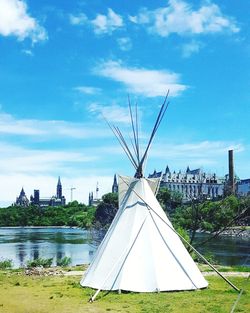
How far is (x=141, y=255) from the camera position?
13414mm

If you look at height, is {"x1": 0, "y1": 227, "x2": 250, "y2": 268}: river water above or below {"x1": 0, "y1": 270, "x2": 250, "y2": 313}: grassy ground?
below

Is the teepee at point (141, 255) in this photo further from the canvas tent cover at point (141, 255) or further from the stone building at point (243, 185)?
the stone building at point (243, 185)

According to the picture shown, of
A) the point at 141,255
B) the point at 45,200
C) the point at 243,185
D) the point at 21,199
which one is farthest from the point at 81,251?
the point at 21,199

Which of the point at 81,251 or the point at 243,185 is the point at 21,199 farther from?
the point at 81,251

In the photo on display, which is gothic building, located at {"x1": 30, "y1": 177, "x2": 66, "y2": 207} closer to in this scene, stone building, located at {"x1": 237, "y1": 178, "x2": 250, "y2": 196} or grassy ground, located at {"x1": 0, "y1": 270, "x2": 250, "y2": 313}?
stone building, located at {"x1": 237, "y1": 178, "x2": 250, "y2": 196}

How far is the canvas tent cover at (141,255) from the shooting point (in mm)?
12969

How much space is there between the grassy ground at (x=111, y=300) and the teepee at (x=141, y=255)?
35 centimetres

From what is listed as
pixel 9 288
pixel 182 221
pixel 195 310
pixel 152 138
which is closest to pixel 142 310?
pixel 195 310

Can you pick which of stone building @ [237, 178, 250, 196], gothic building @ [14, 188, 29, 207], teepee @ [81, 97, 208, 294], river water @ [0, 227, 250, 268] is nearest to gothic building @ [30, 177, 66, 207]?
gothic building @ [14, 188, 29, 207]

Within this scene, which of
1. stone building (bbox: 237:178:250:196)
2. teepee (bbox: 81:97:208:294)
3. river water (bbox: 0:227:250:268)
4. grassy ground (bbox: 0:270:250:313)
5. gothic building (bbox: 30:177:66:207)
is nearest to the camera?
grassy ground (bbox: 0:270:250:313)

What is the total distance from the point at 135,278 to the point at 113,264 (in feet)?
2.66

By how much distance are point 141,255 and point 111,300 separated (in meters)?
1.92

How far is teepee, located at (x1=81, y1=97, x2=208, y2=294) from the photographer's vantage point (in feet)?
42.5

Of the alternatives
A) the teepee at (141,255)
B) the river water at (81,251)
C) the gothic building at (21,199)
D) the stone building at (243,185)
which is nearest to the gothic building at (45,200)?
the gothic building at (21,199)
